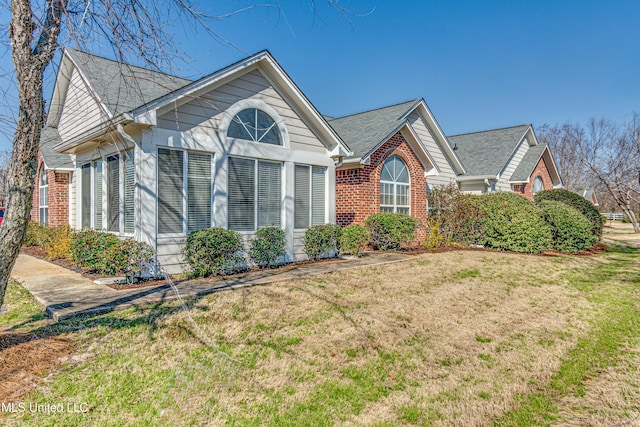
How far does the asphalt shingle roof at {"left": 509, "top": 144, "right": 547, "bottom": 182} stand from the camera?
2022cm

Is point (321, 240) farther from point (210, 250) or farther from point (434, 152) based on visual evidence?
point (434, 152)

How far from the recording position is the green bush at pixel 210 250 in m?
7.70

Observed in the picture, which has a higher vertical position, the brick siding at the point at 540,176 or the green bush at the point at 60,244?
the brick siding at the point at 540,176

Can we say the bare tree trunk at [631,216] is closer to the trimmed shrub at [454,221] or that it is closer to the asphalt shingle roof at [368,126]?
the trimmed shrub at [454,221]

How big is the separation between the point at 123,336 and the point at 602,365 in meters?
6.25

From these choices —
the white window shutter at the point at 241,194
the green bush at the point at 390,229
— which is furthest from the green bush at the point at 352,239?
the white window shutter at the point at 241,194

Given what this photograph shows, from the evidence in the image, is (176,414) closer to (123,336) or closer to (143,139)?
(123,336)

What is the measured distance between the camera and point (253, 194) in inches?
368

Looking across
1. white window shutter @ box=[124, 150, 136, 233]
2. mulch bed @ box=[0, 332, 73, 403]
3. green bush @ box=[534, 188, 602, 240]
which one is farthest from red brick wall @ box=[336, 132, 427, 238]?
mulch bed @ box=[0, 332, 73, 403]

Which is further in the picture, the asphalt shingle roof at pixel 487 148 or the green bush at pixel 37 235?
the asphalt shingle roof at pixel 487 148

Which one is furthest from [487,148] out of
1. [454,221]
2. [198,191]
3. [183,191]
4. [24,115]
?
[24,115]

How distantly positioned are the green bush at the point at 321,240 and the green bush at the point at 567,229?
29.2 ft

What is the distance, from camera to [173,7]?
4.71 metres

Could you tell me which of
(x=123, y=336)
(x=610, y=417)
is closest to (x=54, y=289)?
(x=123, y=336)
